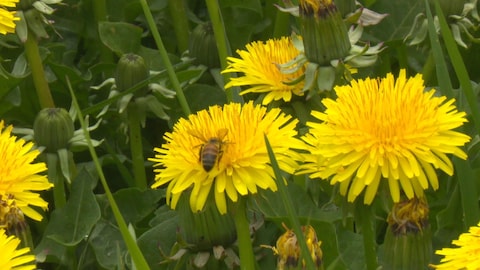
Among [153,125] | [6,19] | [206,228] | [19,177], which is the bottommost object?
[153,125]

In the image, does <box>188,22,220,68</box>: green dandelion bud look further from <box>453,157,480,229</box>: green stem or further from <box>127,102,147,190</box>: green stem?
<box>453,157,480,229</box>: green stem

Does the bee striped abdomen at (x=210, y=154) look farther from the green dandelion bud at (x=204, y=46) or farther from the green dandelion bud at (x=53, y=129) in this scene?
the green dandelion bud at (x=204, y=46)

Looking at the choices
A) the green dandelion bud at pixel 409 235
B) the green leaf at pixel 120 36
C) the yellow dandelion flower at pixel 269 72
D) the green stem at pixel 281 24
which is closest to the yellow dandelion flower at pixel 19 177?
the yellow dandelion flower at pixel 269 72

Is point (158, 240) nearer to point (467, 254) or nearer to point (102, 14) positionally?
point (467, 254)

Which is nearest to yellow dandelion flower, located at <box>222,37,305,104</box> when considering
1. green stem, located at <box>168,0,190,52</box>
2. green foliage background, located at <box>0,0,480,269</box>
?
green foliage background, located at <box>0,0,480,269</box>

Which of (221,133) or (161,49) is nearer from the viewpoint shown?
(221,133)

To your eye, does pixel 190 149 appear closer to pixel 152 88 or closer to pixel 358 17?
pixel 358 17

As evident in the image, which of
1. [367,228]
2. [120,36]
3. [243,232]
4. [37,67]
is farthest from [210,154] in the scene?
[120,36]
